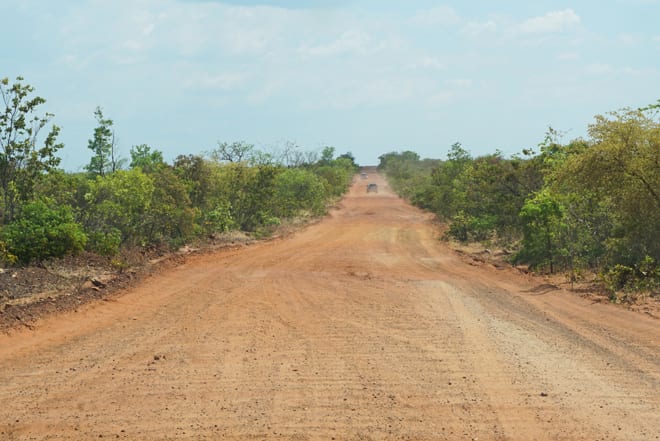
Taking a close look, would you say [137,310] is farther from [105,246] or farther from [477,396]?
[477,396]

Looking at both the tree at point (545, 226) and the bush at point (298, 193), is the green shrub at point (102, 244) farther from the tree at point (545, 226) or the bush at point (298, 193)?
the bush at point (298, 193)

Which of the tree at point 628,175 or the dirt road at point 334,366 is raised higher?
the tree at point 628,175

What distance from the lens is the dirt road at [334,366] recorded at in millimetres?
6941

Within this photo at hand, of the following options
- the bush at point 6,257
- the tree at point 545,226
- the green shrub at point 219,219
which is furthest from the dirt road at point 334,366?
the green shrub at point 219,219

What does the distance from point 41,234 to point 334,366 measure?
337 inches

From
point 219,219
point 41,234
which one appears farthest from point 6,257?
point 219,219

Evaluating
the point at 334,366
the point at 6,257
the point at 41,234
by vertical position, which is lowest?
the point at 334,366

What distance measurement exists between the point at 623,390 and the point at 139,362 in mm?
5857

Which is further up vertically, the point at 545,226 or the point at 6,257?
the point at 545,226

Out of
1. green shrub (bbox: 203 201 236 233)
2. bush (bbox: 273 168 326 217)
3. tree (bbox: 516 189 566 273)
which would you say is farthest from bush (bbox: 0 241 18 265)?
bush (bbox: 273 168 326 217)

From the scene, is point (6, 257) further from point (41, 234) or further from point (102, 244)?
point (102, 244)

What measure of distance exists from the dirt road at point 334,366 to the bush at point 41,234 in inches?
72.9

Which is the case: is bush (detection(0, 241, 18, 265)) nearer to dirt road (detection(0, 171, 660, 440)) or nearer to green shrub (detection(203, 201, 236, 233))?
dirt road (detection(0, 171, 660, 440))

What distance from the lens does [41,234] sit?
14914 mm
